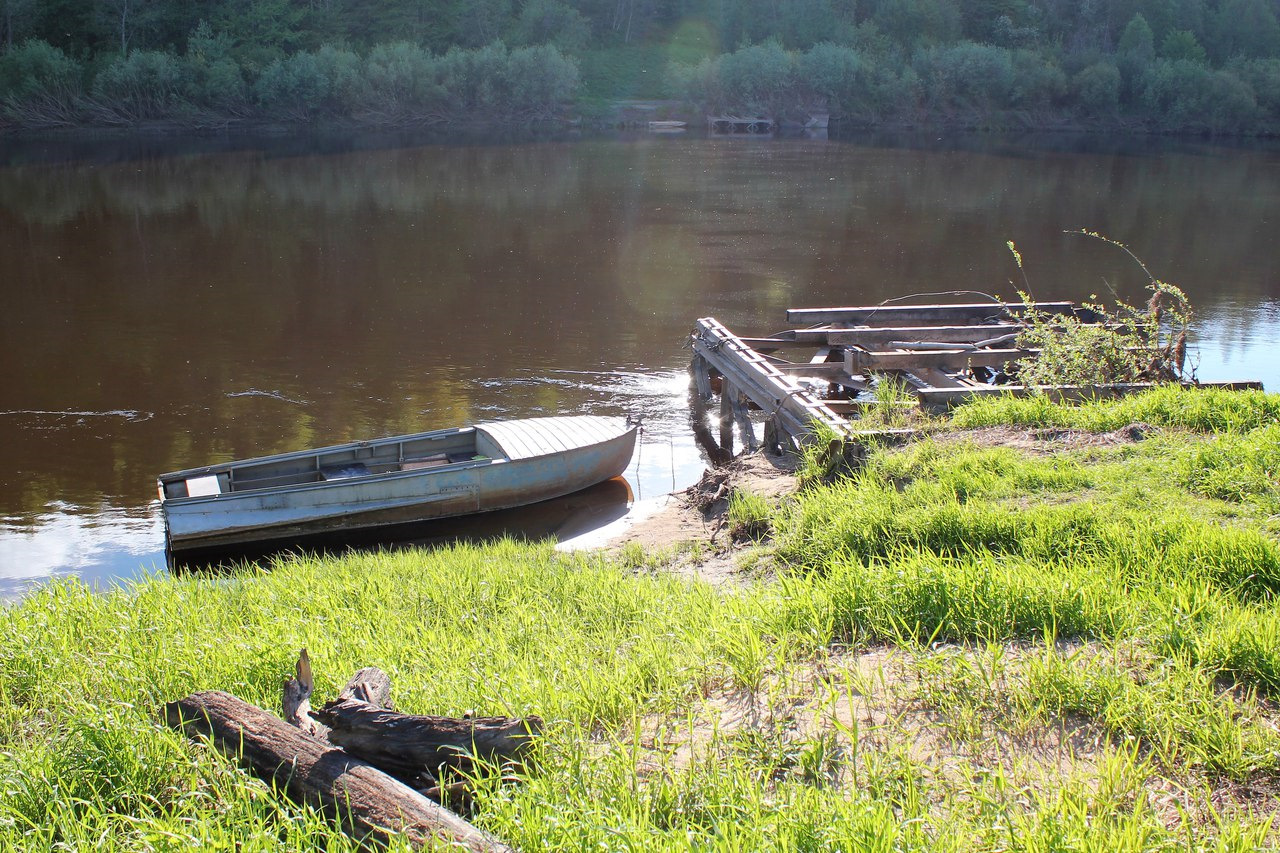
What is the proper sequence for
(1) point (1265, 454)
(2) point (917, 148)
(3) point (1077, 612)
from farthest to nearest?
1. (2) point (917, 148)
2. (1) point (1265, 454)
3. (3) point (1077, 612)

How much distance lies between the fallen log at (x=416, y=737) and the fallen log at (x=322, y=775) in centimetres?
8

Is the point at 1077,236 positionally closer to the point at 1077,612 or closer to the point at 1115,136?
the point at 1077,612

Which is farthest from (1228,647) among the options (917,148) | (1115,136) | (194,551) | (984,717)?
(1115,136)

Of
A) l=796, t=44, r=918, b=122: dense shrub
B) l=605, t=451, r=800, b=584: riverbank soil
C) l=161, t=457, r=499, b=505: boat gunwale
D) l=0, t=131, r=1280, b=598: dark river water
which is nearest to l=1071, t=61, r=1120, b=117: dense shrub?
l=796, t=44, r=918, b=122: dense shrub

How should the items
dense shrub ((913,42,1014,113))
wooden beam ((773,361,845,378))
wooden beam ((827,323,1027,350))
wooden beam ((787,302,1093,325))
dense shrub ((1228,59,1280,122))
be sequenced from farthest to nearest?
dense shrub ((913,42,1014,113))
dense shrub ((1228,59,1280,122))
wooden beam ((787,302,1093,325))
wooden beam ((827,323,1027,350))
wooden beam ((773,361,845,378))

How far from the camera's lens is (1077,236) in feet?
101

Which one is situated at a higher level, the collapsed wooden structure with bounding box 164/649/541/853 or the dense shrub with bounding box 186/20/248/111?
the dense shrub with bounding box 186/20/248/111

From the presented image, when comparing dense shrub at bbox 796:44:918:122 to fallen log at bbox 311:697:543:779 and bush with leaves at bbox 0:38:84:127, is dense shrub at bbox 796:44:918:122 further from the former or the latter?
fallen log at bbox 311:697:543:779

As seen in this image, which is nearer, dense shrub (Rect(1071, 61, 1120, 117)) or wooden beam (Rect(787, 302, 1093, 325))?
wooden beam (Rect(787, 302, 1093, 325))

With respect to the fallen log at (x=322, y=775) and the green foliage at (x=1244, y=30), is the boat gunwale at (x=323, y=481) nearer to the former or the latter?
the fallen log at (x=322, y=775)

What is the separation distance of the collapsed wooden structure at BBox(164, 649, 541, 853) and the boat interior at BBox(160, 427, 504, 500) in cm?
696

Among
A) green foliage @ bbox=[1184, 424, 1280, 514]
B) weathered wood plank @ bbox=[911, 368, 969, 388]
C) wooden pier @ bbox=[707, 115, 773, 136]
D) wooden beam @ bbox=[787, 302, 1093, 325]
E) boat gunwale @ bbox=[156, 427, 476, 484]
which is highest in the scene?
wooden pier @ bbox=[707, 115, 773, 136]

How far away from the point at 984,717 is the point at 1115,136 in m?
72.9

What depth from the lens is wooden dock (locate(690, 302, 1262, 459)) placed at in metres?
9.88
